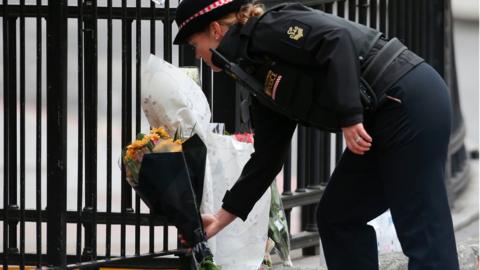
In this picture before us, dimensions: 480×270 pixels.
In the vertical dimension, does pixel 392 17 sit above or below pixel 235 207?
above

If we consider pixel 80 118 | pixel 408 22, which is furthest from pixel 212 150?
pixel 408 22

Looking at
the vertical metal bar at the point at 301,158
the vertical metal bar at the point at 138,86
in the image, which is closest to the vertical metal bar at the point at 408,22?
the vertical metal bar at the point at 301,158

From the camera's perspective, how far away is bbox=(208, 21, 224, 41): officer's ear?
16.7 ft

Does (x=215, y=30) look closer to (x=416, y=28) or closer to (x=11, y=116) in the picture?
(x=11, y=116)

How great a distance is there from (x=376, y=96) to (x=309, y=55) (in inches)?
12.9

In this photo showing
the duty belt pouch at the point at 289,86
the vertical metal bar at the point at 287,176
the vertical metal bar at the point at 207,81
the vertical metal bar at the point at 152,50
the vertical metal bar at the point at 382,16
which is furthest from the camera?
the vertical metal bar at the point at 382,16

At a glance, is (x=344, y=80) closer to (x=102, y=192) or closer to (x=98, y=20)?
(x=98, y=20)

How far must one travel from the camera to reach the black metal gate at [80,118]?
551 cm

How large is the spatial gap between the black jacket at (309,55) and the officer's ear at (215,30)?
3.1 inches

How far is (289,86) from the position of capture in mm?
4895

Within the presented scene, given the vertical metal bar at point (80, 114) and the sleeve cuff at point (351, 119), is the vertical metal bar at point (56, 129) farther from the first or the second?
the sleeve cuff at point (351, 119)

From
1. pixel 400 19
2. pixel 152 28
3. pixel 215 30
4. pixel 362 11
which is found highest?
pixel 215 30

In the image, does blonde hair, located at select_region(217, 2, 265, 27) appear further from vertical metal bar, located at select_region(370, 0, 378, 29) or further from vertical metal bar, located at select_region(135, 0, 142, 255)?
vertical metal bar, located at select_region(370, 0, 378, 29)

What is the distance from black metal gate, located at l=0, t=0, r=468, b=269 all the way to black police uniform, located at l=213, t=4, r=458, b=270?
0.95 m
